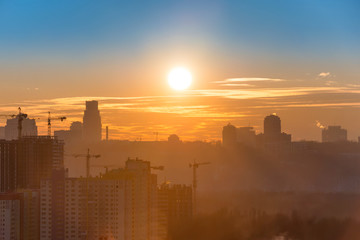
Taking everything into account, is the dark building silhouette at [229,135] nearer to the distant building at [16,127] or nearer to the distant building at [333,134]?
the distant building at [333,134]

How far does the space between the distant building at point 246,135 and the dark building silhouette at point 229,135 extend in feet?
5.74

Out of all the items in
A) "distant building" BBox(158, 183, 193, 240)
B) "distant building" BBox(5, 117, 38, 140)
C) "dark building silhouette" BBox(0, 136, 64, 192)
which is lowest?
"distant building" BBox(158, 183, 193, 240)

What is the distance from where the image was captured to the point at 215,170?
95312 millimetres

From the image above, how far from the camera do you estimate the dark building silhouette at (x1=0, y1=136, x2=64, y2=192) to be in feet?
213

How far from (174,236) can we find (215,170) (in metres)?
41.6

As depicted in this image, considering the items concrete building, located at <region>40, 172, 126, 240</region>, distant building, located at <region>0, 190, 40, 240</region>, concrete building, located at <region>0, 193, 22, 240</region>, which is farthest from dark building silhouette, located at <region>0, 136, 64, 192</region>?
concrete building, located at <region>40, 172, 126, 240</region>

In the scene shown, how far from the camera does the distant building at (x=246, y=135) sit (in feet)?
359

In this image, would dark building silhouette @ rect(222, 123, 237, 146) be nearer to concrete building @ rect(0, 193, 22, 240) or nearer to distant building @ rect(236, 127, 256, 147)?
distant building @ rect(236, 127, 256, 147)

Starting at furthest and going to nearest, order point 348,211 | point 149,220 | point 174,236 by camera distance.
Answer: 1. point 348,211
2. point 174,236
3. point 149,220

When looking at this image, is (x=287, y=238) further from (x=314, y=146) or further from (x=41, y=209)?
(x=314, y=146)

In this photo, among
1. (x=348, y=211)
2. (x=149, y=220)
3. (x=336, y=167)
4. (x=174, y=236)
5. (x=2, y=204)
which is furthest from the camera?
(x=336, y=167)

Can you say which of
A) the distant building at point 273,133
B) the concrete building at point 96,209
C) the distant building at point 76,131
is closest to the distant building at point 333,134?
the distant building at point 273,133

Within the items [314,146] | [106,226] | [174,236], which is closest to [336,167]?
[314,146]

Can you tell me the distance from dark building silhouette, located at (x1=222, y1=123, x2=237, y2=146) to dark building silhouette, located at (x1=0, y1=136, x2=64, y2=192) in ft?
133
